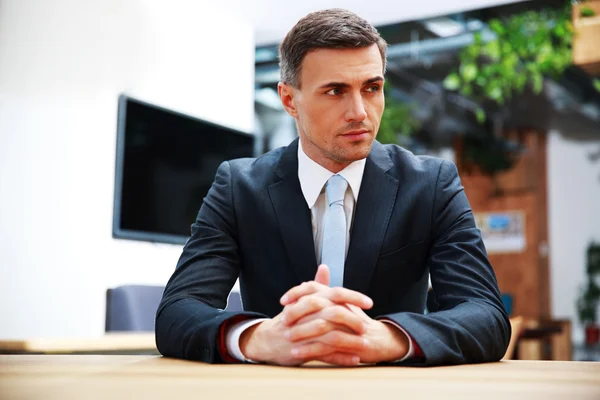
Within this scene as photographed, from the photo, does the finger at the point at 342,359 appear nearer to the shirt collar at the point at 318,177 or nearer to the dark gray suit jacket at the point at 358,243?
the dark gray suit jacket at the point at 358,243

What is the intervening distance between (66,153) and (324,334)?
2.96 meters

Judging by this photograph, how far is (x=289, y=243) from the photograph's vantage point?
1662 mm

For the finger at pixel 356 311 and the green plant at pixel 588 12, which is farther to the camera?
the green plant at pixel 588 12

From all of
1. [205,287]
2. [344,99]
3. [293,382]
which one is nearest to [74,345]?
[205,287]

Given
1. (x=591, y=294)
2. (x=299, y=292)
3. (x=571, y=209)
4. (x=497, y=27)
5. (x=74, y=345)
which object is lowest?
(x=591, y=294)

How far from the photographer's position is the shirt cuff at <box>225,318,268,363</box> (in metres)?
1.23

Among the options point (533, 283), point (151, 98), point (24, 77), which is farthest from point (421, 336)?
point (533, 283)

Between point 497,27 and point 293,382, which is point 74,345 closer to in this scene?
point 293,382

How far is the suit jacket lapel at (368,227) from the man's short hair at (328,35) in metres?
0.30

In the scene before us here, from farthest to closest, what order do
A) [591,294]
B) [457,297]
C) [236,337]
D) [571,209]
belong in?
[571,209] → [591,294] → [457,297] → [236,337]

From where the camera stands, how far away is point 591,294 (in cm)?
1050

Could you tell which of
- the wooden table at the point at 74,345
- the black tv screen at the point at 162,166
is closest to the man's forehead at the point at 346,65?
the wooden table at the point at 74,345

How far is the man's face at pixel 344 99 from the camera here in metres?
1.57

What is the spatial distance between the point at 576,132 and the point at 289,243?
1049cm
